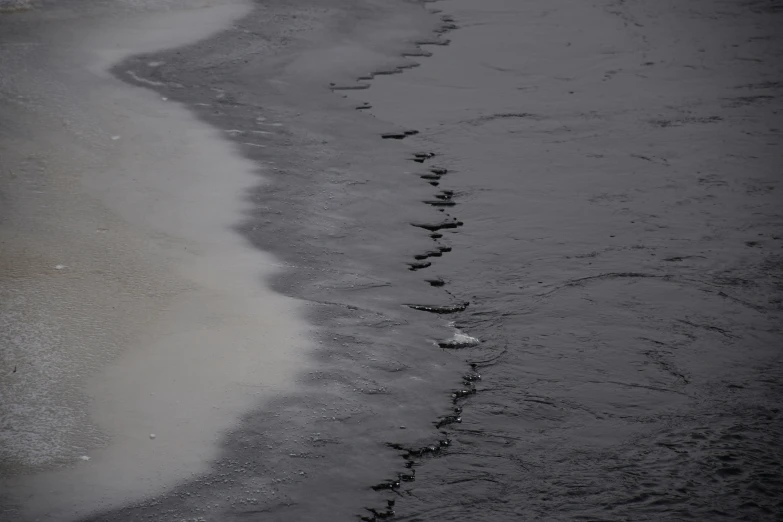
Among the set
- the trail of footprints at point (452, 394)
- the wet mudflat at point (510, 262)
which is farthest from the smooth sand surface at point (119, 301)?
the trail of footprints at point (452, 394)

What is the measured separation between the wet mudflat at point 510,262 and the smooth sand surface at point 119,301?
0.18 m

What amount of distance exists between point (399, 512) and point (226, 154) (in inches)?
132

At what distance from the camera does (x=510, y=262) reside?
4.85 meters

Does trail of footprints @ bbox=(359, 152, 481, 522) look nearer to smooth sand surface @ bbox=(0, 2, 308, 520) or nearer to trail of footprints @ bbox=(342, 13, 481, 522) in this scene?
trail of footprints @ bbox=(342, 13, 481, 522)

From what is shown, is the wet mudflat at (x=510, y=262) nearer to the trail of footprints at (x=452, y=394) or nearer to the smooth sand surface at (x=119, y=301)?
the trail of footprints at (x=452, y=394)

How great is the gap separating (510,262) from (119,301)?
201 centimetres

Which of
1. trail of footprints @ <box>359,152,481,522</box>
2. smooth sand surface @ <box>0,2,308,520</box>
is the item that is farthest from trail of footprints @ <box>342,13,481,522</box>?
smooth sand surface @ <box>0,2,308,520</box>

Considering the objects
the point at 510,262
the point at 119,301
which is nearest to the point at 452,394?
the point at 510,262

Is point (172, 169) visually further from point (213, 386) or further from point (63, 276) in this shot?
point (213, 386)

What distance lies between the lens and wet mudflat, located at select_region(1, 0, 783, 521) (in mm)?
3342

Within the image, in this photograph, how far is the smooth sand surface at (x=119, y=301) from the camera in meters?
3.38

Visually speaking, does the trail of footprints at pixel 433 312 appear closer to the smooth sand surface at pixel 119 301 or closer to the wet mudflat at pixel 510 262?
the wet mudflat at pixel 510 262

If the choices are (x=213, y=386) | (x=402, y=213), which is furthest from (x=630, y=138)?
(x=213, y=386)

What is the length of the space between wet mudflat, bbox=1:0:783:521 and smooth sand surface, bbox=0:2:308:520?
0.58 ft
